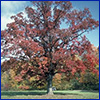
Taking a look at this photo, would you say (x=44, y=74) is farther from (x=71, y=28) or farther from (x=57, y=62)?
(x=71, y=28)

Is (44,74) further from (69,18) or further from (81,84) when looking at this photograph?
(81,84)

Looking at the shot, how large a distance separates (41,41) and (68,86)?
19034 millimetres

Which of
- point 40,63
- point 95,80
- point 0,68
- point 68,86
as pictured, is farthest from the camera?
point 68,86

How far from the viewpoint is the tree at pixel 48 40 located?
1628cm

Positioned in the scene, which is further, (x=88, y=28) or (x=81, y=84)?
(x=81, y=84)

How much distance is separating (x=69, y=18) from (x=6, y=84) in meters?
22.7

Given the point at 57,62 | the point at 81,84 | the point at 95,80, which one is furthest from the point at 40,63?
the point at 81,84

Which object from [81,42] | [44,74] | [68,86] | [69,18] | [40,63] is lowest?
[68,86]

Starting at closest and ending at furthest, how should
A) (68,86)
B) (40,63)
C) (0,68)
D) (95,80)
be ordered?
(40,63) → (0,68) → (95,80) → (68,86)

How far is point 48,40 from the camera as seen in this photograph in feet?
58.7

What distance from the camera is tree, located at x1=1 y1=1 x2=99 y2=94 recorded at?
1628 cm

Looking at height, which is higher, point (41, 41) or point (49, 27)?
point (49, 27)

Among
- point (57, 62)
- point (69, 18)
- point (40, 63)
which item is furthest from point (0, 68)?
point (69, 18)

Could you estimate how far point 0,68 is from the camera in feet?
57.4
